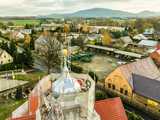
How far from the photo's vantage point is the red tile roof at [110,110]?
19578 mm

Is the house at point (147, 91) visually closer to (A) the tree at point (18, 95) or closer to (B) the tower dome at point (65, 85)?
(A) the tree at point (18, 95)

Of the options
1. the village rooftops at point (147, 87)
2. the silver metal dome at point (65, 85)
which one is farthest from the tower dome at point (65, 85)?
the village rooftops at point (147, 87)

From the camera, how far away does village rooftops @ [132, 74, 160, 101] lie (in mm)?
31441

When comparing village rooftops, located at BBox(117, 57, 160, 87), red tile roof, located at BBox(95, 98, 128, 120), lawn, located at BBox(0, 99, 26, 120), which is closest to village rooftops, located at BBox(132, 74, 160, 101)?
village rooftops, located at BBox(117, 57, 160, 87)

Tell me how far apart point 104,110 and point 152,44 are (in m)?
59.8

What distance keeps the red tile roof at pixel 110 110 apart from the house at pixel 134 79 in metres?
11.8

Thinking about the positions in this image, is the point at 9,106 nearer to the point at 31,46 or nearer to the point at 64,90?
the point at 64,90

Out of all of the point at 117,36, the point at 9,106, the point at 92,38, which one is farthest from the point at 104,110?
the point at 117,36

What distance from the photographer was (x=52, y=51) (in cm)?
5194

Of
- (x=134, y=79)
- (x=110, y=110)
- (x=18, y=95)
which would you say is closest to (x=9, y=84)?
(x=18, y=95)

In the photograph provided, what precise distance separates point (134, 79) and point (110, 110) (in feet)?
53.8

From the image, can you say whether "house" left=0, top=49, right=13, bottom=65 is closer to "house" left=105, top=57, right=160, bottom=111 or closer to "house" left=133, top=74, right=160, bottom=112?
"house" left=105, top=57, right=160, bottom=111

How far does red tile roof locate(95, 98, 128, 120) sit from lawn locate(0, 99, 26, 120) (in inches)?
537

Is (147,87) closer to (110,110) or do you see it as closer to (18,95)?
(110,110)
